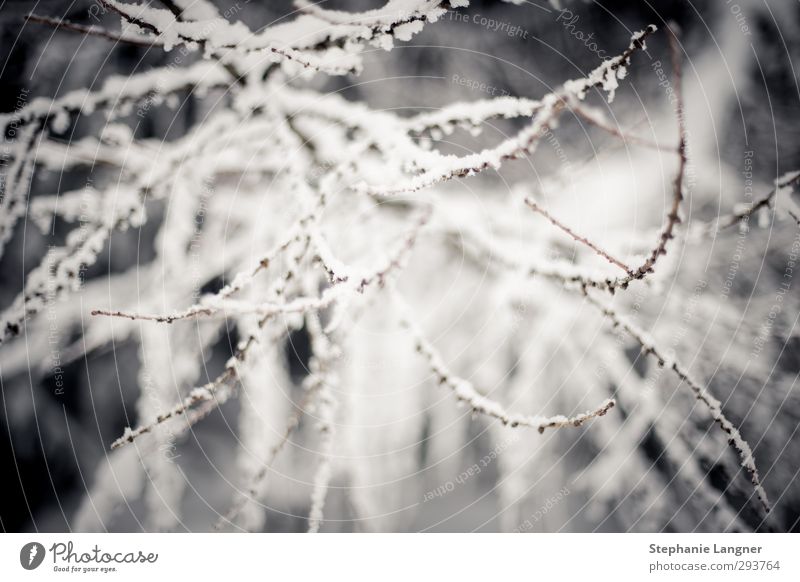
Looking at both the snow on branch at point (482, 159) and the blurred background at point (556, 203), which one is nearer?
the snow on branch at point (482, 159)

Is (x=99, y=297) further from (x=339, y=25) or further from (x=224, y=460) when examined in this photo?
(x=339, y=25)

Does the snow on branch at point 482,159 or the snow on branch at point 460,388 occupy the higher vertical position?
the snow on branch at point 482,159

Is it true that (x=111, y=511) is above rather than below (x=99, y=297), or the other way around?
below

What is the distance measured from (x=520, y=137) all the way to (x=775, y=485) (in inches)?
19.1

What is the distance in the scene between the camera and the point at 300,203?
1.30 ft
